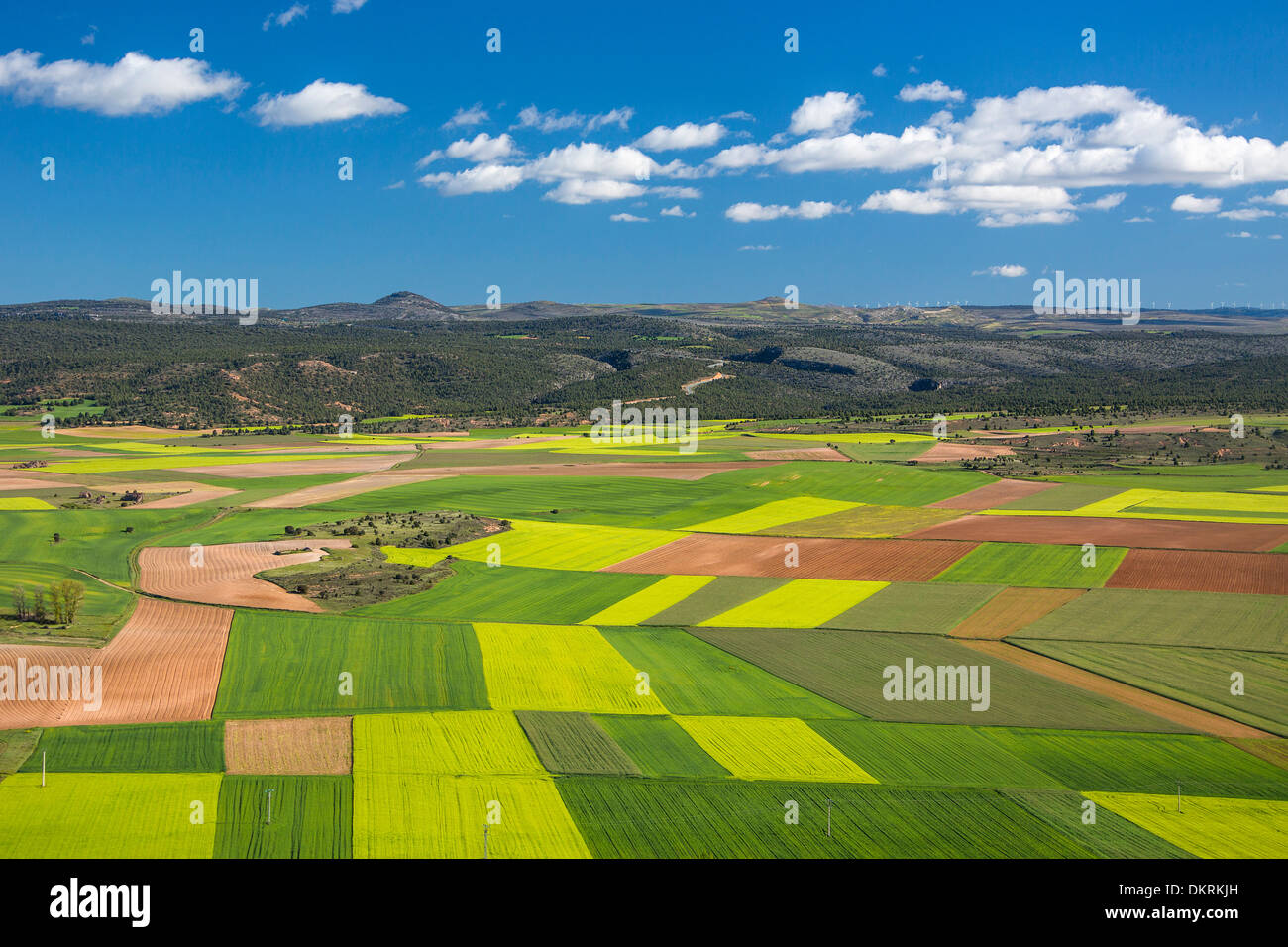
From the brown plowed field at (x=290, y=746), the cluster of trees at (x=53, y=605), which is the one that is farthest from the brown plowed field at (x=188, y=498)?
the brown plowed field at (x=290, y=746)

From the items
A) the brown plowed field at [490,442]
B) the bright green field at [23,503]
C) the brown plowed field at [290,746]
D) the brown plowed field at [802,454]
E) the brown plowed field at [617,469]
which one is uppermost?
the brown plowed field at [490,442]

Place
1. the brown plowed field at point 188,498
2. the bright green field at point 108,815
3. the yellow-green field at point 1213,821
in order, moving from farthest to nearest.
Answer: the brown plowed field at point 188,498 < the yellow-green field at point 1213,821 < the bright green field at point 108,815

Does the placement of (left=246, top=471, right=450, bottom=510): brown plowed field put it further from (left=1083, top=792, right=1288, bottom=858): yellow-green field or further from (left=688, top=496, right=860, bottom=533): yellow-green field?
(left=1083, top=792, right=1288, bottom=858): yellow-green field

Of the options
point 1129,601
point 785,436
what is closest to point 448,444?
point 785,436

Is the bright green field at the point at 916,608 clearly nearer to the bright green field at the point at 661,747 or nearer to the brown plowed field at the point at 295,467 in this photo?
the bright green field at the point at 661,747

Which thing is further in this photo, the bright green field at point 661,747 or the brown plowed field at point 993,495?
the brown plowed field at point 993,495

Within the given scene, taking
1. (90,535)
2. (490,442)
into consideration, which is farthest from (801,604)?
(490,442)

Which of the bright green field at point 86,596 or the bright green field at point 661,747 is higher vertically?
the bright green field at point 86,596
